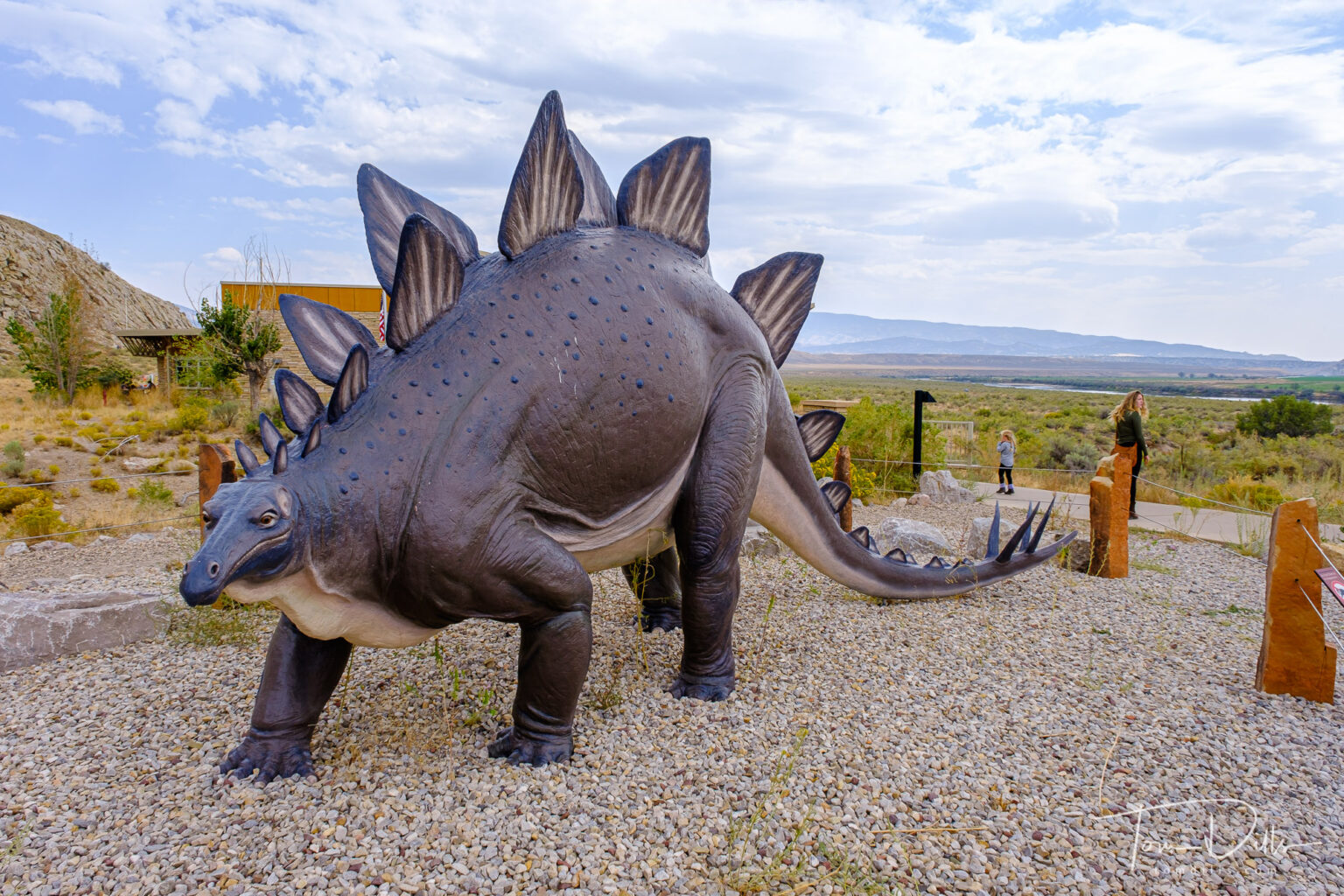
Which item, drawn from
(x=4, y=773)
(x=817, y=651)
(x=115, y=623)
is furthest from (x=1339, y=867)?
(x=115, y=623)

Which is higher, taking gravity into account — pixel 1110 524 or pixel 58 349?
pixel 58 349

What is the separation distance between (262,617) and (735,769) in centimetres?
300

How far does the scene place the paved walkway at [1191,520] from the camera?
761cm

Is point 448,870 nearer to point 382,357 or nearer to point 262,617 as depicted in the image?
point 382,357

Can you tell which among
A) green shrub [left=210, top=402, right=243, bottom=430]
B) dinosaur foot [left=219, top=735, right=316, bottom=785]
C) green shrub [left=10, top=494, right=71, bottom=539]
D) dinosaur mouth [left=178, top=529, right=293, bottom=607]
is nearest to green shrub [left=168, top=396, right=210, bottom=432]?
green shrub [left=210, top=402, right=243, bottom=430]

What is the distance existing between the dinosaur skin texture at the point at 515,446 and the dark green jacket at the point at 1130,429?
680 cm

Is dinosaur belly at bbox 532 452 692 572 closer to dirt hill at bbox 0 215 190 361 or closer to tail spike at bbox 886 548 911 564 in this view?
tail spike at bbox 886 548 911 564

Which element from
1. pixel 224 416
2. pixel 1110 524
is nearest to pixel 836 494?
pixel 1110 524

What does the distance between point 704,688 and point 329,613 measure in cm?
167

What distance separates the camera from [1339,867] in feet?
7.50

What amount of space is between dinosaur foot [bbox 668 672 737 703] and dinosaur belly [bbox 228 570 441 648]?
49.7 inches

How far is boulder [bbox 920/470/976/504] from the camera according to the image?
9.77m

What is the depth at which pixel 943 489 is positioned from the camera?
9.84 m

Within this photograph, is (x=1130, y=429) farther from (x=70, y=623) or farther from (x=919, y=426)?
(x=70, y=623)
